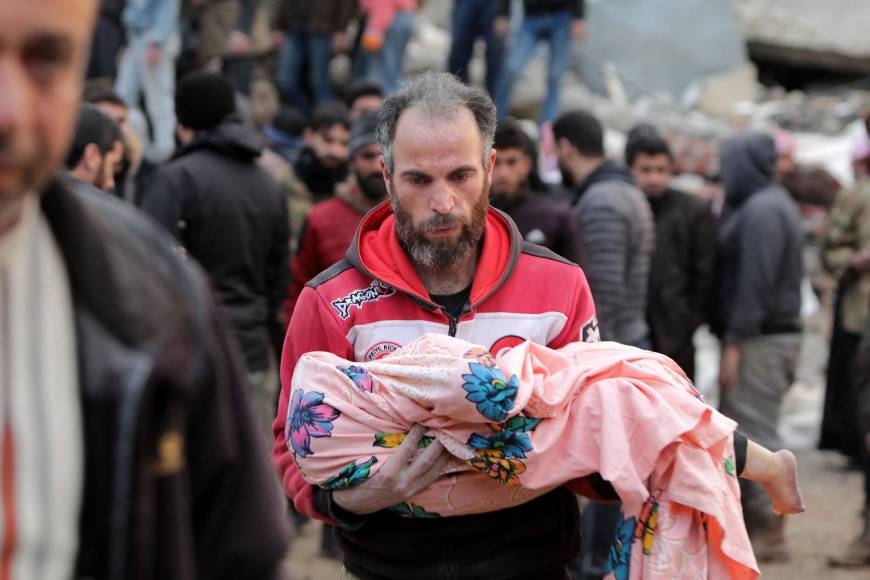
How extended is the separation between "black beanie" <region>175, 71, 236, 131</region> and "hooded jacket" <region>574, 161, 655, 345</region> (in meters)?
1.84

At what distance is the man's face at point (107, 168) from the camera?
179 inches

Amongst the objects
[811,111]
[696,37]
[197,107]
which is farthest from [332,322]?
[696,37]

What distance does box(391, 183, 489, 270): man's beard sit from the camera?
10.4ft

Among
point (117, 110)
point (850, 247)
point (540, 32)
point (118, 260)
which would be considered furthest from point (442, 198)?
point (540, 32)

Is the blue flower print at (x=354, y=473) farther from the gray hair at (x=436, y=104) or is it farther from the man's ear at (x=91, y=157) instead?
the man's ear at (x=91, y=157)

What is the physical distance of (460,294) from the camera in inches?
126

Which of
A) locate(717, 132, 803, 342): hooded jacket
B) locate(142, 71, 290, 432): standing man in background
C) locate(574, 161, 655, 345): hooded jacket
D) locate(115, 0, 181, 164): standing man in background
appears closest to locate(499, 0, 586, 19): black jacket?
locate(115, 0, 181, 164): standing man in background

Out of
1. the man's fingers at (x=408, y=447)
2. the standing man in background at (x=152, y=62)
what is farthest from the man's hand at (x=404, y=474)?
the standing man in background at (x=152, y=62)

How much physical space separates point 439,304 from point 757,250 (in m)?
4.52

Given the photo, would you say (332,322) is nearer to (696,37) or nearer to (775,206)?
(775,206)

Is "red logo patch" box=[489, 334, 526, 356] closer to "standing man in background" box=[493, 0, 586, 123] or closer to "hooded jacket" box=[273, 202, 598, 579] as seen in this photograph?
"hooded jacket" box=[273, 202, 598, 579]

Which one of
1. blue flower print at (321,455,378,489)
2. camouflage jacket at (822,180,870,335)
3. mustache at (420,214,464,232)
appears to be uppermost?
mustache at (420,214,464,232)

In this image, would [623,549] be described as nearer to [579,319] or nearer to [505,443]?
[505,443]

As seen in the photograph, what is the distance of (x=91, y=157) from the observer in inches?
177
